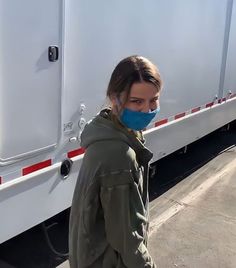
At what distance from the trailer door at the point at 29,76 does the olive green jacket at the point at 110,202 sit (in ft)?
3.00

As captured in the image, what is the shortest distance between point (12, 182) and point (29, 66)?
0.67m

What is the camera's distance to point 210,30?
16.9 feet

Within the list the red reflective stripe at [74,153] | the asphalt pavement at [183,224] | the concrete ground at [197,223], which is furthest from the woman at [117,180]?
the concrete ground at [197,223]

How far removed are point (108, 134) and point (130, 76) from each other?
0.22 metres

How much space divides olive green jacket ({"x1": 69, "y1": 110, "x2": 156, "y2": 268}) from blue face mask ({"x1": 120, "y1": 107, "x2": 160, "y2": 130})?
3 cm

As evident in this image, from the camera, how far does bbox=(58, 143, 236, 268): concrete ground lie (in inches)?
143

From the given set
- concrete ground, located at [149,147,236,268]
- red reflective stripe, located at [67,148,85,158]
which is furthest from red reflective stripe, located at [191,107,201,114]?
red reflective stripe, located at [67,148,85,158]

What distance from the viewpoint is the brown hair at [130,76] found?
1.67 m

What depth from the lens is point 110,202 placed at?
1.60 meters

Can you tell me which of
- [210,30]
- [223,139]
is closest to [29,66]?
[210,30]

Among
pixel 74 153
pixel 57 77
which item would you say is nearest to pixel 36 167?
pixel 74 153

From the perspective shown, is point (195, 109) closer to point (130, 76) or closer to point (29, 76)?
point (29, 76)

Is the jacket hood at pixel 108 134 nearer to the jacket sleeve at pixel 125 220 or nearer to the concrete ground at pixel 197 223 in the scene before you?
the jacket sleeve at pixel 125 220

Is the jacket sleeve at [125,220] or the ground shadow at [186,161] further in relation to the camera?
the ground shadow at [186,161]
